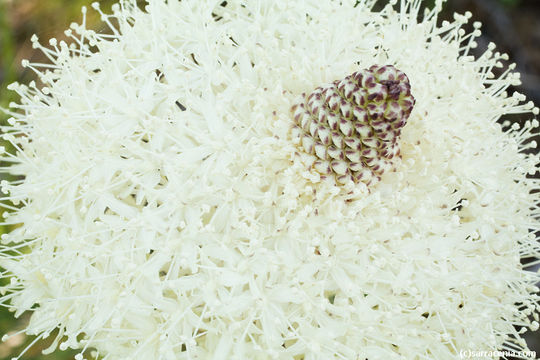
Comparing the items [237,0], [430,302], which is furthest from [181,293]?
[237,0]

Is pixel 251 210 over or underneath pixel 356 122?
underneath

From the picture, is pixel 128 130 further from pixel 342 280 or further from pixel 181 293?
pixel 342 280

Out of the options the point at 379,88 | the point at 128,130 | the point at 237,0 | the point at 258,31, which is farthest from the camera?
the point at 237,0

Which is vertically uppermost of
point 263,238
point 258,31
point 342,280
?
point 258,31

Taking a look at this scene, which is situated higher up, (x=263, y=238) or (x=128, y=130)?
(x=128, y=130)

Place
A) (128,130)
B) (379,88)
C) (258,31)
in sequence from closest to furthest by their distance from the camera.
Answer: (379,88)
(128,130)
(258,31)
